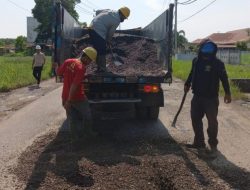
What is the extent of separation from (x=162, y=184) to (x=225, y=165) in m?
1.34

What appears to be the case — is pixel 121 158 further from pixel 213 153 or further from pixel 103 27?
pixel 103 27

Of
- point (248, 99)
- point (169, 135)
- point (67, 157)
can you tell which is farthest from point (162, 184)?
point (248, 99)

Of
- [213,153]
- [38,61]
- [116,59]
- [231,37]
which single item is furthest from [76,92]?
[231,37]

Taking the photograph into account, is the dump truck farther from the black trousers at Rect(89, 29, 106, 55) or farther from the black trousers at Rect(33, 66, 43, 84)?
the black trousers at Rect(33, 66, 43, 84)

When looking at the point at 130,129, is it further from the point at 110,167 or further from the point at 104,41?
the point at 110,167

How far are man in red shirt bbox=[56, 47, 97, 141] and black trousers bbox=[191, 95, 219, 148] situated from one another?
1.80 metres

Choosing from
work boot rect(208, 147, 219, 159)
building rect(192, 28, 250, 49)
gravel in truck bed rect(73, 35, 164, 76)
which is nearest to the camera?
work boot rect(208, 147, 219, 159)

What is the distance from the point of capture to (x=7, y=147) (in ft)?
24.3

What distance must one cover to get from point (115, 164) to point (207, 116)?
185cm

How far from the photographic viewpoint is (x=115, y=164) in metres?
6.18

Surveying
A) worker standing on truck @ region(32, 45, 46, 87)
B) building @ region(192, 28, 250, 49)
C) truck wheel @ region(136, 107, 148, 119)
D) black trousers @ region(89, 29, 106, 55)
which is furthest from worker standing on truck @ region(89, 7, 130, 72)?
building @ region(192, 28, 250, 49)

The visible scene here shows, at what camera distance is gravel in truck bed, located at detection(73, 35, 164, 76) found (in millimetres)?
9055

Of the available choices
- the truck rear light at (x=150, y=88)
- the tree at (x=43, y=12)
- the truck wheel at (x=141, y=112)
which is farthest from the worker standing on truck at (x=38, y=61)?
the tree at (x=43, y=12)

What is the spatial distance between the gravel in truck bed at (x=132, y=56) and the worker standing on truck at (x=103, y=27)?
0.26 meters
